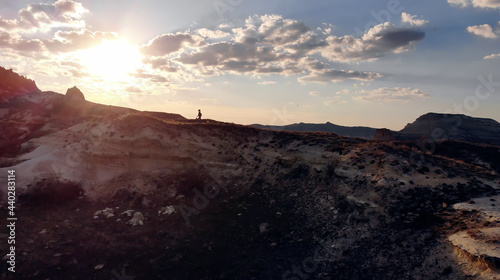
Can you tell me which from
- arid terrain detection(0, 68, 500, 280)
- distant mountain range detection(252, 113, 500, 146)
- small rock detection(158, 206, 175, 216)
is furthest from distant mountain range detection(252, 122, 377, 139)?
small rock detection(158, 206, 175, 216)

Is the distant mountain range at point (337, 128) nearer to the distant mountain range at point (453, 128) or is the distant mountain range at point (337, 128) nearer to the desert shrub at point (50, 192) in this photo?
the distant mountain range at point (453, 128)

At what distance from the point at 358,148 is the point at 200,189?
14.6 metres

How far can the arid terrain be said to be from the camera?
14969 millimetres

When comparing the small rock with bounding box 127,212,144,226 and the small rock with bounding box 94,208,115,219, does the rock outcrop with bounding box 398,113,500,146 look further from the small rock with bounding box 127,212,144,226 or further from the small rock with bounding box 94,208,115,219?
the small rock with bounding box 94,208,115,219

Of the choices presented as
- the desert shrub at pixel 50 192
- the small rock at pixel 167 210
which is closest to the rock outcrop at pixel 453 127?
the small rock at pixel 167 210

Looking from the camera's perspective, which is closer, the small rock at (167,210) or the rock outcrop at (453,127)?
the small rock at (167,210)

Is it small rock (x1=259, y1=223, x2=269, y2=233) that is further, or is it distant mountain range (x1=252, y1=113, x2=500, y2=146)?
distant mountain range (x1=252, y1=113, x2=500, y2=146)

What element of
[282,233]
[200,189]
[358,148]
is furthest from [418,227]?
[200,189]

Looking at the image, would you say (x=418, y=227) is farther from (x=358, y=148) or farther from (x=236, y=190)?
(x=236, y=190)

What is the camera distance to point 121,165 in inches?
1007

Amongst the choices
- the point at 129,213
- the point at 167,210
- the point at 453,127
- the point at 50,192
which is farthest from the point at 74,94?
the point at 453,127

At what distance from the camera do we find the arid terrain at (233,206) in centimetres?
1497

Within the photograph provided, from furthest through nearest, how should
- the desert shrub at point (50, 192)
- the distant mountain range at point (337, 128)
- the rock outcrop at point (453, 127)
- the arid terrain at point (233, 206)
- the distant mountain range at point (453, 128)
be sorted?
the distant mountain range at point (337, 128) < the rock outcrop at point (453, 127) < the distant mountain range at point (453, 128) < the desert shrub at point (50, 192) < the arid terrain at point (233, 206)

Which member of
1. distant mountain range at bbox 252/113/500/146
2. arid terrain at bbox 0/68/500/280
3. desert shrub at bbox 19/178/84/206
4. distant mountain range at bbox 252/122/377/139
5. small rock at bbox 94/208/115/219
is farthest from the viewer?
distant mountain range at bbox 252/122/377/139
